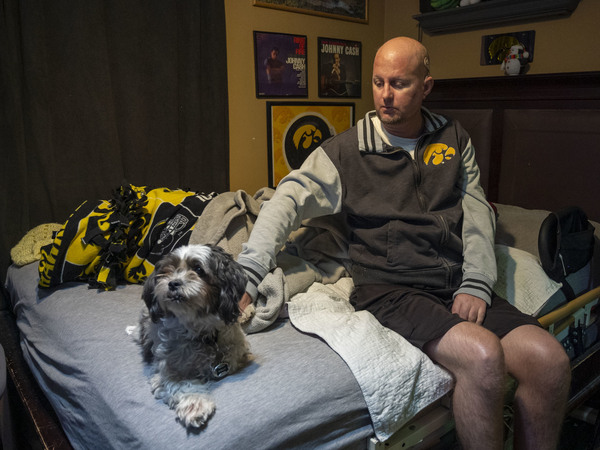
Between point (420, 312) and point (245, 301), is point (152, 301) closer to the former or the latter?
point (245, 301)

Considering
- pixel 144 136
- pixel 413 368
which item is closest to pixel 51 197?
pixel 144 136

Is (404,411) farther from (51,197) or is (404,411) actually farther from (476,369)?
(51,197)

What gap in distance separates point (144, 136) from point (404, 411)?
1.87 m

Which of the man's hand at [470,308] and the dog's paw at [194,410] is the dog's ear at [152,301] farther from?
the man's hand at [470,308]

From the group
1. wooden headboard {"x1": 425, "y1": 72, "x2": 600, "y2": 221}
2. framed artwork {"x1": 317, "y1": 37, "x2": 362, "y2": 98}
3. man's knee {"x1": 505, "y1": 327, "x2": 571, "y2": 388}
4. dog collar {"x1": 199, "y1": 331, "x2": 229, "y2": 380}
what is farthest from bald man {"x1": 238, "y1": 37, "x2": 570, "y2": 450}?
framed artwork {"x1": 317, "y1": 37, "x2": 362, "y2": 98}

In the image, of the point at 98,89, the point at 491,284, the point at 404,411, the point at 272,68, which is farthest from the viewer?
the point at 272,68

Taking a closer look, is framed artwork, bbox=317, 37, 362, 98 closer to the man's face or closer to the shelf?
the shelf

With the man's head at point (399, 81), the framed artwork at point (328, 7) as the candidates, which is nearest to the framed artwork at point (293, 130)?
the framed artwork at point (328, 7)

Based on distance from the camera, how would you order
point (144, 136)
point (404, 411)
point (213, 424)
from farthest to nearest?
point (144, 136)
point (404, 411)
point (213, 424)

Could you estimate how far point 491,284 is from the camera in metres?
1.63

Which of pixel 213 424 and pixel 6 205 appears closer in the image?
pixel 213 424

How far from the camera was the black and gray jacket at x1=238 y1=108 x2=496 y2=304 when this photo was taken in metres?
1.67

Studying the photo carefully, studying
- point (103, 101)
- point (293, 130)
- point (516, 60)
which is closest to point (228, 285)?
point (103, 101)

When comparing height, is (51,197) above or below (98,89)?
below
